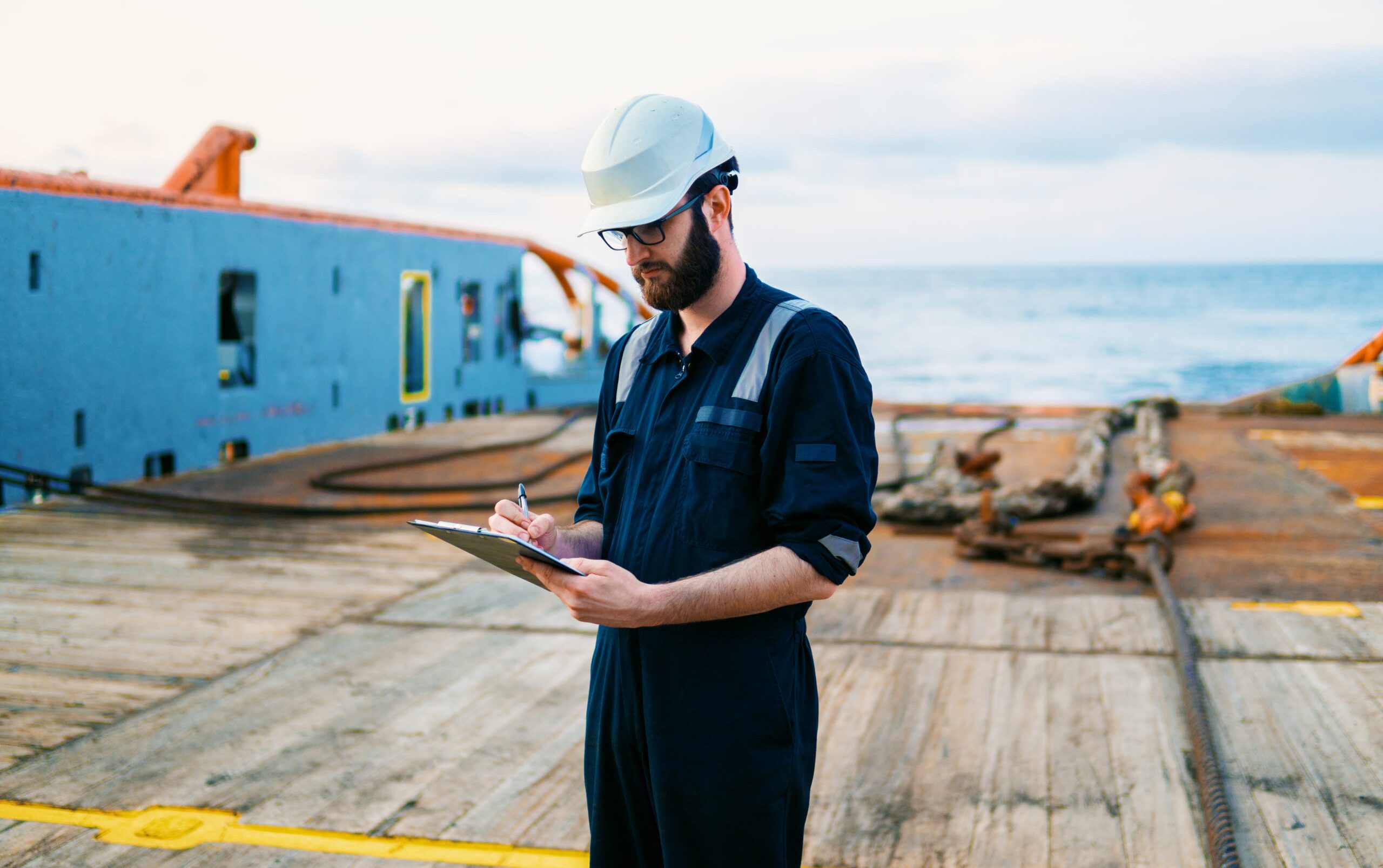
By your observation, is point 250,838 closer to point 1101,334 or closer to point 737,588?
point 737,588

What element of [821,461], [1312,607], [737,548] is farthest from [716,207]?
[1312,607]

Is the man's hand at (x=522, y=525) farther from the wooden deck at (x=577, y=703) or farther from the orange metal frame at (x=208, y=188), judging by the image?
the orange metal frame at (x=208, y=188)

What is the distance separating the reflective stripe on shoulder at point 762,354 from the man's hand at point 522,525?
420 mm

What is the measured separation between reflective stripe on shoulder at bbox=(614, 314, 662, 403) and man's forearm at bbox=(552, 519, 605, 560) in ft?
0.84

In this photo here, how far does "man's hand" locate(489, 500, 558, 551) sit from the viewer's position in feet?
6.57

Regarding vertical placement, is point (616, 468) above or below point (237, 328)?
below

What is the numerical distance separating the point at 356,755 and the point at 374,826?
21.9 inches

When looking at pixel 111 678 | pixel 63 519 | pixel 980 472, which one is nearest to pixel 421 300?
pixel 63 519

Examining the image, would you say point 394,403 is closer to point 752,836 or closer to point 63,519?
point 63,519

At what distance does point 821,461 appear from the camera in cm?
182

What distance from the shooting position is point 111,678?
14.6 feet

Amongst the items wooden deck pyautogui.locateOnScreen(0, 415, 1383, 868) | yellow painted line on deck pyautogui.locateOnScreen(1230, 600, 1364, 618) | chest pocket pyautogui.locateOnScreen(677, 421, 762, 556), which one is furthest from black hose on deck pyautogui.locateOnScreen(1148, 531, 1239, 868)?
chest pocket pyautogui.locateOnScreen(677, 421, 762, 556)

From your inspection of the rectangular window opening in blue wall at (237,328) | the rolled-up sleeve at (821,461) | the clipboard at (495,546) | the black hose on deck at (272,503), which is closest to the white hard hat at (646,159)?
the rolled-up sleeve at (821,461)

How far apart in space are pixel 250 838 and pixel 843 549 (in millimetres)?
2232
